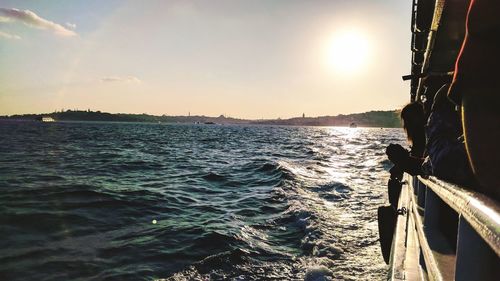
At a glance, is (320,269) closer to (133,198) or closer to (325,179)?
(133,198)

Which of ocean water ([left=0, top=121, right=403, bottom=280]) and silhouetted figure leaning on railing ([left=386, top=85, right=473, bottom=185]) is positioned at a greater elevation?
silhouetted figure leaning on railing ([left=386, top=85, right=473, bottom=185])

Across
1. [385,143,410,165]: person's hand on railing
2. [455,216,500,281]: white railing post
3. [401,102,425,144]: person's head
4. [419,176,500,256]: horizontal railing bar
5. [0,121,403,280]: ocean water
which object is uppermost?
[401,102,425,144]: person's head

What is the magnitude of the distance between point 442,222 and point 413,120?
6.59 feet

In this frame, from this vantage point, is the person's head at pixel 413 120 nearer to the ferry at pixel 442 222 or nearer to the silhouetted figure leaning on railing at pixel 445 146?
the ferry at pixel 442 222

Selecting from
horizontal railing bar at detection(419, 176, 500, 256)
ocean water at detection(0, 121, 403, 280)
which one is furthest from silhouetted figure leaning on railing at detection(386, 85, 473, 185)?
ocean water at detection(0, 121, 403, 280)

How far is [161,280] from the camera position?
6.80 metres

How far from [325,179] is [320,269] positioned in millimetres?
12060

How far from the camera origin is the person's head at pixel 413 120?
4.62 m

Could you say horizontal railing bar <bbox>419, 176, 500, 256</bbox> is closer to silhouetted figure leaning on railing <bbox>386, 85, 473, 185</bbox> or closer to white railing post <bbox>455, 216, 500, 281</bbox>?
white railing post <bbox>455, 216, 500, 281</bbox>

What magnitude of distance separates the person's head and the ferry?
0.35 meters

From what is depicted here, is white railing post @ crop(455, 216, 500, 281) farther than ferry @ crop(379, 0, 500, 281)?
Yes

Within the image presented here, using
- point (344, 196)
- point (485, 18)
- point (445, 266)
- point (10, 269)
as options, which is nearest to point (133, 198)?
point (10, 269)

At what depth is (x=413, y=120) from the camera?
4.72 meters

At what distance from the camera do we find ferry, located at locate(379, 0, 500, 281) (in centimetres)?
110
